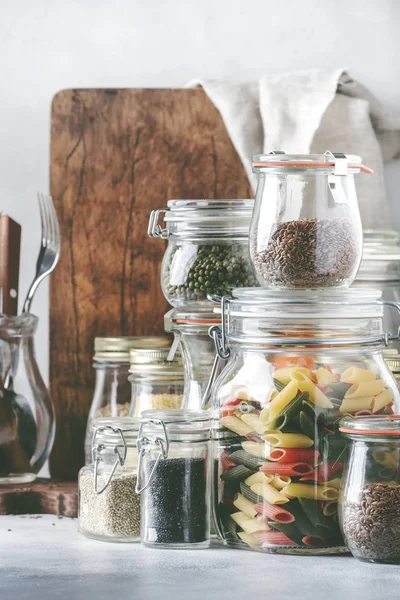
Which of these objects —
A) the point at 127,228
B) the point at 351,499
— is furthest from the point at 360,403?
the point at 127,228

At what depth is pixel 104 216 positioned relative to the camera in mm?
1406

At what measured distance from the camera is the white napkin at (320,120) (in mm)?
1341

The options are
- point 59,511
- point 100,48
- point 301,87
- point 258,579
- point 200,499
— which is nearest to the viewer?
point 258,579

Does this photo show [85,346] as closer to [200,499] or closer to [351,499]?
[200,499]

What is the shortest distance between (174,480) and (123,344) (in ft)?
1.11

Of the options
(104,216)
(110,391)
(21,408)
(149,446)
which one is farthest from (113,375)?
(149,446)

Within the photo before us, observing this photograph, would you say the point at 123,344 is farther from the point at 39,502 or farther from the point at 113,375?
the point at 39,502

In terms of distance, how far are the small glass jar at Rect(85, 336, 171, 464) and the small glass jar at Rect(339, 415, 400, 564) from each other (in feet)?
1.41

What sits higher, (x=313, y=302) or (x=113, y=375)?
(x=313, y=302)

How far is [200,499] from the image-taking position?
0.98m

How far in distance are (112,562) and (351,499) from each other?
0.22 m

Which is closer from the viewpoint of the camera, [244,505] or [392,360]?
[244,505]

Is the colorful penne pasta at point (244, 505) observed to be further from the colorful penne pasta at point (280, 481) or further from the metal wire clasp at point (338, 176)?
the metal wire clasp at point (338, 176)

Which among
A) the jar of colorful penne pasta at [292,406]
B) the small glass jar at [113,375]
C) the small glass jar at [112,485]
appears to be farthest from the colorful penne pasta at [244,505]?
the small glass jar at [113,375]
